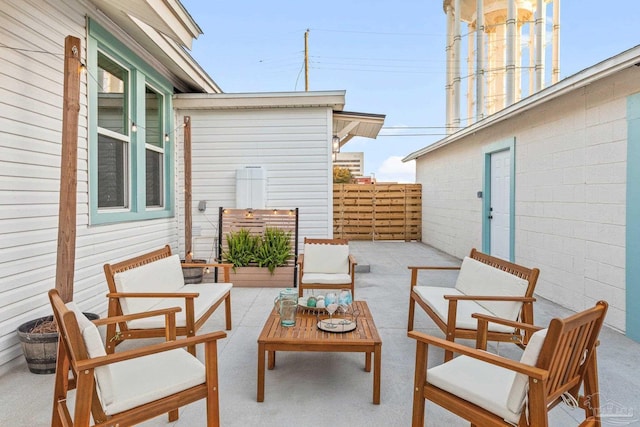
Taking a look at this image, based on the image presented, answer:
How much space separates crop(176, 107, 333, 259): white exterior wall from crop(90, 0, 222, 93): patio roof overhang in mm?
810

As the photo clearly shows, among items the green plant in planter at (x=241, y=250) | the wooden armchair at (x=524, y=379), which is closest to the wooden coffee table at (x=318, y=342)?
the wooden armchair at (x=524, y=379)

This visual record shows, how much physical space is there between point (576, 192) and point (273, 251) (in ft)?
13.0

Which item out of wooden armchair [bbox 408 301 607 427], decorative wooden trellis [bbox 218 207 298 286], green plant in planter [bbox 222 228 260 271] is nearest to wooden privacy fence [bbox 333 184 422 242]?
decorative wooden trellis [bbox 218 207 298 286]

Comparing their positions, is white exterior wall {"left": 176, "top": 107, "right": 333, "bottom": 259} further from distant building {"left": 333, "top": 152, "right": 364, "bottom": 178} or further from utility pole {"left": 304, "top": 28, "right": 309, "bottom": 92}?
distant building {"left": 333, "top": 152, "right": 364, "bottom": 178}

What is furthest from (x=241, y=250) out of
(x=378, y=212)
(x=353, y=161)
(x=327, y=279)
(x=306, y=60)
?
(x=353, y=161)

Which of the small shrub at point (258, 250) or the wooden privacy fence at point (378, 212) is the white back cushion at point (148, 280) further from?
the wooden privacy fence at point (378, 212)

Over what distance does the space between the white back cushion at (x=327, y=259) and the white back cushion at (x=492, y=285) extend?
1447mm

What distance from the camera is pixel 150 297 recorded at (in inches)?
114

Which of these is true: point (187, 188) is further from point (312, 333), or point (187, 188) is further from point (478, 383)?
point (478, 383)

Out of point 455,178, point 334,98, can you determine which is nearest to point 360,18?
point 455,178

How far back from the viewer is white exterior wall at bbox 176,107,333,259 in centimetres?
621

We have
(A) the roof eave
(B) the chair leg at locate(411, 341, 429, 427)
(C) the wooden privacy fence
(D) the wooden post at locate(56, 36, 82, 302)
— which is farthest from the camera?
(C) the wooden privacy fence

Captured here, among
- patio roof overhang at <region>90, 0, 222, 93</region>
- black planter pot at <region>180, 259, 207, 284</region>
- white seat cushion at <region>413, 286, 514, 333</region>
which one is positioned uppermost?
patio roof overhang at <region>90, 0, 222, 93</region>

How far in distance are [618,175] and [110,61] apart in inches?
223
